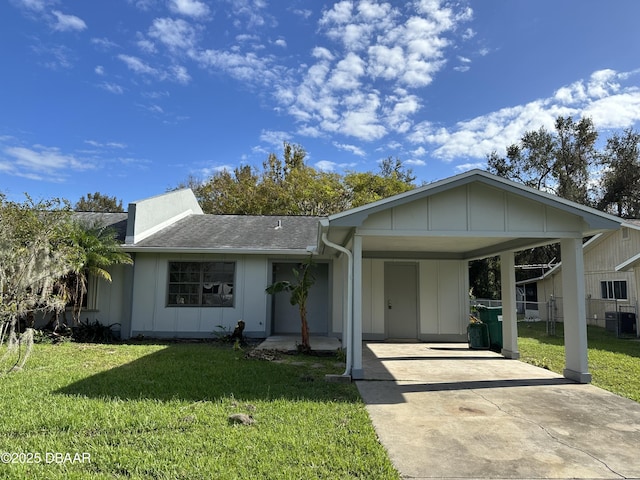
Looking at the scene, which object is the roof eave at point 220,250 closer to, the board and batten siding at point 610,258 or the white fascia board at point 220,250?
the white fascia board at point 220,250

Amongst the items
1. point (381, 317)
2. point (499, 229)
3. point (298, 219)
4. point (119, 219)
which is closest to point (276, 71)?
point (298, 219)

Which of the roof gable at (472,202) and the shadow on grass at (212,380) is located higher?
the roof gable at (472,202)

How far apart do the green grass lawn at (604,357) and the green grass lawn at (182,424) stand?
4.56 meters

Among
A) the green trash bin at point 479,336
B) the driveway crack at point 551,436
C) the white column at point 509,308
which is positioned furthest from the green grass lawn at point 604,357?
the driveway crack at point 551,436

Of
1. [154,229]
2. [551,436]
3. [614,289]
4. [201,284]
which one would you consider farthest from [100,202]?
[551,436]

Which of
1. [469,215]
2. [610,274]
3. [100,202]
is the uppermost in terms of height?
[100,202]

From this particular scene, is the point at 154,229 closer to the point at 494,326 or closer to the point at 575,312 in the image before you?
the point at 494,326

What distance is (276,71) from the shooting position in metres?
13.8

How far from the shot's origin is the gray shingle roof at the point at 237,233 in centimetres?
1155

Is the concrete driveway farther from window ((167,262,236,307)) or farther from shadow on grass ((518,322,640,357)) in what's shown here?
window ((167,262,236,307))

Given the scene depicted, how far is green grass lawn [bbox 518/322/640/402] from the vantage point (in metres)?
6.72

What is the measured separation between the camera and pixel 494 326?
33.9 feet

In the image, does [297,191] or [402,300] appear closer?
[402,300]

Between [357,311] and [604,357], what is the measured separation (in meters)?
6.94
